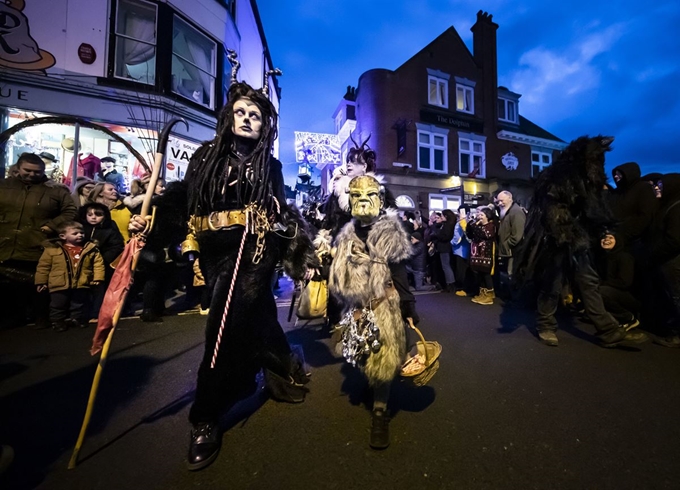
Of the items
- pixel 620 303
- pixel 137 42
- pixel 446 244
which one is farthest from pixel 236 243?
pixel 137 42

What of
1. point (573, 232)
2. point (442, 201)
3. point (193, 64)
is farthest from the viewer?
point (442, 201)

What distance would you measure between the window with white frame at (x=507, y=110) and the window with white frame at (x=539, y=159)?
8.93 feet

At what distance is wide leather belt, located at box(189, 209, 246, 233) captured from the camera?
83.7 inches

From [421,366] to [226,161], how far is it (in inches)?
77.5

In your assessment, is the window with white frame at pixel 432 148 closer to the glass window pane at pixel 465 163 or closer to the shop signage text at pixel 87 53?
the glass window pane at pixel 465 163

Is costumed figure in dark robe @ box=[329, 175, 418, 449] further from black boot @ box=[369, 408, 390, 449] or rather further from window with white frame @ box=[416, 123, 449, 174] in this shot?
window with white frame @ box=[416, 123, 449, 174]

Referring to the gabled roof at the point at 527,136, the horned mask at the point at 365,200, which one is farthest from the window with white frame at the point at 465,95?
the horned mask at the point at 365,200

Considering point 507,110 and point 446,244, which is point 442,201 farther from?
point 446,244

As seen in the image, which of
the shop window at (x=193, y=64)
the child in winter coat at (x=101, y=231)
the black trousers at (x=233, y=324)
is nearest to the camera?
the black trousers at (x=233, y=324)

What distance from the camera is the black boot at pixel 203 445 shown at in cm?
185

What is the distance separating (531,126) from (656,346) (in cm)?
2481

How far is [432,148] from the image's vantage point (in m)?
18.5

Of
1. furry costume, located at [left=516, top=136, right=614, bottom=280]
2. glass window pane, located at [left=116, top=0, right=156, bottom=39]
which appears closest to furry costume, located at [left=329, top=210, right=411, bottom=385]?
furry costume, located at [left=516, top=136, right=614, bottom=280]

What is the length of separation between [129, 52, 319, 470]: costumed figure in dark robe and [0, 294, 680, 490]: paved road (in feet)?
1.29
